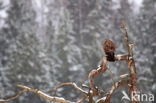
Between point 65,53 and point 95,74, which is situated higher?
point 95,74

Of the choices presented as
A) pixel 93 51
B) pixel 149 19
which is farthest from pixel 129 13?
pixel 93 51

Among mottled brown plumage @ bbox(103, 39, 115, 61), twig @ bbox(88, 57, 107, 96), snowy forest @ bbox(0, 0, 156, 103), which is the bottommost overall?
snowy forest @ bbox(0, 0, 156, 103)

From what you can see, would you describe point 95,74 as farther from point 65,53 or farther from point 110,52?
point 65,53

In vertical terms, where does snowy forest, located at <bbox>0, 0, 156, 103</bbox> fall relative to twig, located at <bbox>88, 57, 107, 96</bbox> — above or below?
below

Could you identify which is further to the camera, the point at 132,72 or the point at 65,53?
the point at 65,53

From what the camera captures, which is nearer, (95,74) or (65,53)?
(95,74)

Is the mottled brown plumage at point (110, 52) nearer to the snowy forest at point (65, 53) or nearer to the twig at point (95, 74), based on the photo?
the twig at point (95, 74)

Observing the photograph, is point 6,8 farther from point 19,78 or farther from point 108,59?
point 108,59

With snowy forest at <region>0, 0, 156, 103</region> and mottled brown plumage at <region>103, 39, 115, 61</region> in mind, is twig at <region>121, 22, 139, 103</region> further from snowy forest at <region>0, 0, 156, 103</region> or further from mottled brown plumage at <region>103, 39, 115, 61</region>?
snowy forest at <region>0, 0, 156, 103</region>

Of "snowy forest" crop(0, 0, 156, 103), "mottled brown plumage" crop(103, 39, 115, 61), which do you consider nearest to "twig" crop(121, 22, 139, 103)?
"mottled brown plumage" crop(103, 39, 115, 61)

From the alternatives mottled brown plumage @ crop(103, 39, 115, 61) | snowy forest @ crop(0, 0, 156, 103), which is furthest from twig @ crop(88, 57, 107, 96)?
snowy forest @ crop(0, 0, 156, 103)

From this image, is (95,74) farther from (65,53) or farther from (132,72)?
(65,53)

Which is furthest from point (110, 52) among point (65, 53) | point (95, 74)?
point (65, 53)

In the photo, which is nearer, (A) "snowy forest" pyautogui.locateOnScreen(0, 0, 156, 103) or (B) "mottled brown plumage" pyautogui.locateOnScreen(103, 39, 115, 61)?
(B) "mottled brown plumage" pyautogui.locateOnScreen(103, 39, 115, 61)
